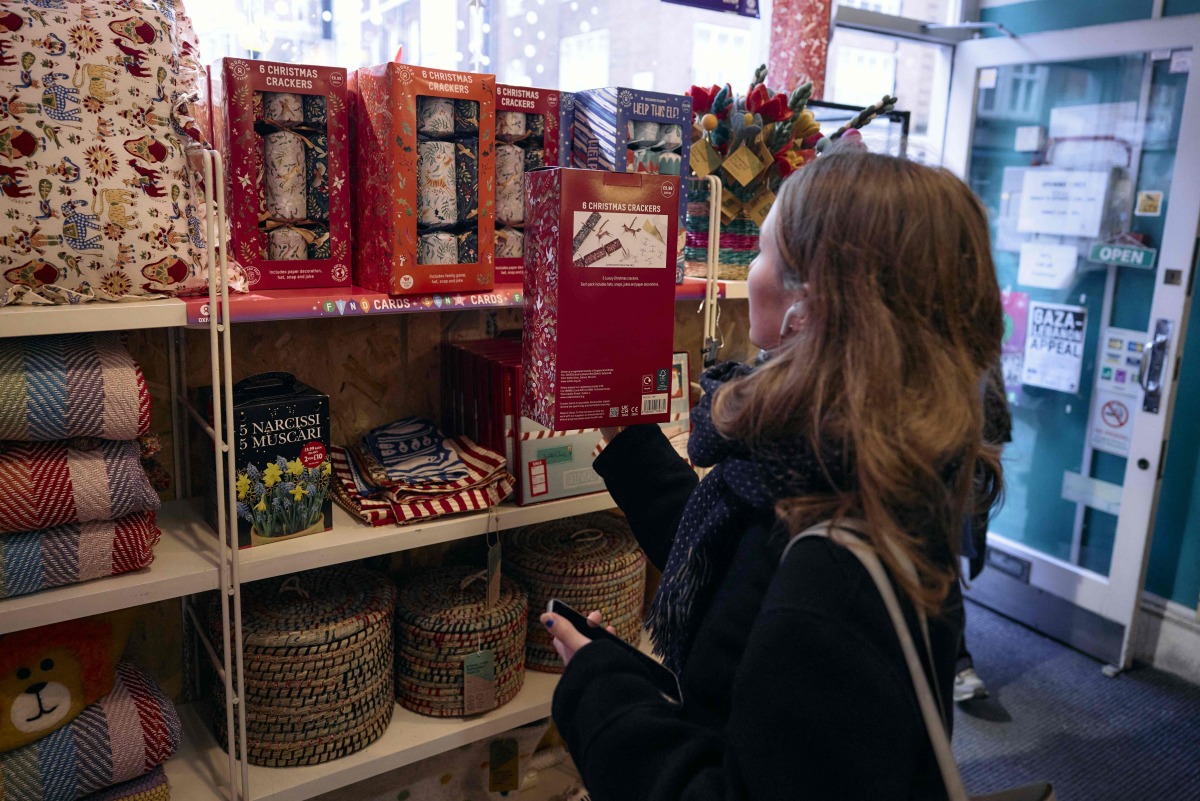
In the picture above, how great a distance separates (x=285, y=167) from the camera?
1424 mm

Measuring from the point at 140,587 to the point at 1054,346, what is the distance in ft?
11.2

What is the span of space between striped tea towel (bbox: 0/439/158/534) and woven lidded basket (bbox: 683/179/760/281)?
1154 millimetres

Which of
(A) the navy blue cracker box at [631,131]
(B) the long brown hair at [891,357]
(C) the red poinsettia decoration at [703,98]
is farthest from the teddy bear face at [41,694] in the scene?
(C) the red poinsettia decoration at [703,98]

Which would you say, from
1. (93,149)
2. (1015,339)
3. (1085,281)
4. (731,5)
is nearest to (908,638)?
(93,149)

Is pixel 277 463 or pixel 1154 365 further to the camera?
pixel 1154 365

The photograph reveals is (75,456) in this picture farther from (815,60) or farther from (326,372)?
(815,60)

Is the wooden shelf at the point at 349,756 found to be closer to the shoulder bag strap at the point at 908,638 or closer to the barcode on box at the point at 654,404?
the barcode on box at the point at 654,404

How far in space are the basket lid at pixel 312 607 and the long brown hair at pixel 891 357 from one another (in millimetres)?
883

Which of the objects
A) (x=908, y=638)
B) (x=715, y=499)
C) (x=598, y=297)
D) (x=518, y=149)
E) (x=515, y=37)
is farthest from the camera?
(x=515, y=37)

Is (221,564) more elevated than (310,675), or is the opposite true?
(221,564)

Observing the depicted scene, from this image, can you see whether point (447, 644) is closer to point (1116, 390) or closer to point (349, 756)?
point (349, 756)

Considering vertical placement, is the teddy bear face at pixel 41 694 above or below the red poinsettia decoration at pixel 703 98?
below

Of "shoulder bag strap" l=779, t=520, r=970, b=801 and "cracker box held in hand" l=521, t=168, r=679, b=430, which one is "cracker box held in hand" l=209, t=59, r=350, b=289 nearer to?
"cracker box held in hand" l=521, t=168, r=679, b=430

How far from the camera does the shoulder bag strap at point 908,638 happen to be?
35.1 inches
